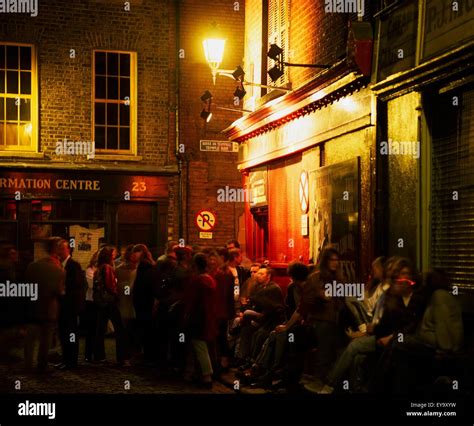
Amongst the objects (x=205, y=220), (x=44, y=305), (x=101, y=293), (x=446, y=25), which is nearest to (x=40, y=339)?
(x=44, y=305)

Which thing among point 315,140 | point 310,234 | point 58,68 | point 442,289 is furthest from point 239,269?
point 58,68

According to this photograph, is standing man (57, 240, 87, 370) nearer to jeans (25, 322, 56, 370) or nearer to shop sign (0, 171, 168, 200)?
jeans (25, 322, 56, 370)

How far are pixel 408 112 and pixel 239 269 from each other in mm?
5310

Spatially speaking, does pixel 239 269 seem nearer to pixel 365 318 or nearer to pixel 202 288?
pixel 202 288

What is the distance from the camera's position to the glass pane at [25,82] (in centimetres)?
2247

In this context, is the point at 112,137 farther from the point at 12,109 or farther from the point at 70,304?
the point at 70,304

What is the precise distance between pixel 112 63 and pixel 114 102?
3.35ft

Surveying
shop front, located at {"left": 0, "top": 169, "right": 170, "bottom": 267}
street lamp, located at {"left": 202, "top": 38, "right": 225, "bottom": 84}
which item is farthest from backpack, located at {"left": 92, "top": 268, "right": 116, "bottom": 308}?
shop front, located at {"left": 0, "top": 169, "right": 170, "bottom": 267}

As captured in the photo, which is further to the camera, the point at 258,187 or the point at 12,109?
the point at 12,109

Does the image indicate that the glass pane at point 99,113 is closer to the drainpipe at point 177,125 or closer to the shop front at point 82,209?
the shop front at point 82,209

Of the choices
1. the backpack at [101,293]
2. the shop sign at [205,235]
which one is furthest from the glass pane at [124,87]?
the backpack at [101,293]

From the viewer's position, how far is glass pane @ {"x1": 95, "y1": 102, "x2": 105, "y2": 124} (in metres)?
23.0

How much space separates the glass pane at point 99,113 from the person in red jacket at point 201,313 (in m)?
11.1

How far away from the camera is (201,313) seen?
12547 millimetres
